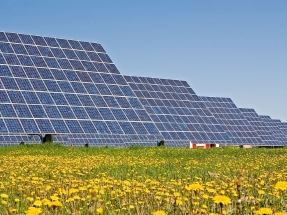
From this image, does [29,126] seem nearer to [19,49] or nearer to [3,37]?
[19,49]

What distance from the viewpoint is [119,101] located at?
83.8 feet

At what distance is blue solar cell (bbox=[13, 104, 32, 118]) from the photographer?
20837mm

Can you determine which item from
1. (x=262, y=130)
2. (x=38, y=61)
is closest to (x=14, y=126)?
(x=38, y=61)

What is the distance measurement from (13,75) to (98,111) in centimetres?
457

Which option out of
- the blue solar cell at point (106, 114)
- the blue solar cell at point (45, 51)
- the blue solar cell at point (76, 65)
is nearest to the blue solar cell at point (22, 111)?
the blue solar cell at point (106, 114)

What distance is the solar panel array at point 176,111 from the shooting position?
33.3m

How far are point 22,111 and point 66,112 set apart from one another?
228 cm

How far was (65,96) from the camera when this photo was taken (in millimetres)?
23438

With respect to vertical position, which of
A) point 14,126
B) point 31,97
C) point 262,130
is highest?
point 262,130

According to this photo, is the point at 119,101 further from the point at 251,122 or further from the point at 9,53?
the point at 251,122

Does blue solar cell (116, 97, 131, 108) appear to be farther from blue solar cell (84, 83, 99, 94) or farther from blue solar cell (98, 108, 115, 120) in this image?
blue solar cell (84, 83, 99, 94)

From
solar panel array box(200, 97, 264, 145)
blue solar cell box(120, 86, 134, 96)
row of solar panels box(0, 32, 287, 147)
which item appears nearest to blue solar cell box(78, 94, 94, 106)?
row of solar panels box(0, 32, 287, 147)

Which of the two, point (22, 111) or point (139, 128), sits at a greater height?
point (22, 111)

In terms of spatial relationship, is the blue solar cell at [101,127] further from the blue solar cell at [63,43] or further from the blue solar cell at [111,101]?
the blue solar cell at [63,43]
